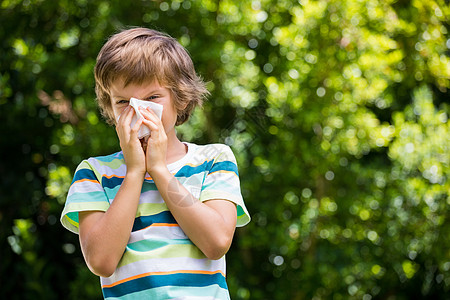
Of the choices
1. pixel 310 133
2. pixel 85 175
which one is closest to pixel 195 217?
pixel 85 175

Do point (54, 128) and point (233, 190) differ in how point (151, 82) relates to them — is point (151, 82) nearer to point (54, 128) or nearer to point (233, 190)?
point (233, 190)

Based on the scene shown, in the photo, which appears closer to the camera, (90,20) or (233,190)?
(233,190)

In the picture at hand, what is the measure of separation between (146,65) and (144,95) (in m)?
0.07

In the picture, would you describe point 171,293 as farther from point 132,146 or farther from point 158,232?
point 132,146

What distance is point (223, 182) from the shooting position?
140 cm

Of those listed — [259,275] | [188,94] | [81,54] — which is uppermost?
[188,94]

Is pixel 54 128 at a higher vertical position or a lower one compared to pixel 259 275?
higher

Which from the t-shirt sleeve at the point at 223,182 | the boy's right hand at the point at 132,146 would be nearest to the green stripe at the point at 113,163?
the boy's right hand at the point at 132,146

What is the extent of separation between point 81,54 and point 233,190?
2015 mm

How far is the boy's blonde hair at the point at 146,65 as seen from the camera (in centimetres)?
138

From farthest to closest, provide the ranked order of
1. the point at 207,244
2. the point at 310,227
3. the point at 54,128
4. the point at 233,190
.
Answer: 1. the point at 54,128
2. the point at 310,227
3. the point at 233,190
4. the point at 207,244

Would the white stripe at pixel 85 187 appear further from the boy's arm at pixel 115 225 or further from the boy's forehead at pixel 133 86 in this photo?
the boy's forehead at pixel 133 86

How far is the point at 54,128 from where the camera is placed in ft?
10.5

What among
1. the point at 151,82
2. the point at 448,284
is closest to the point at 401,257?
the point at 448,284
